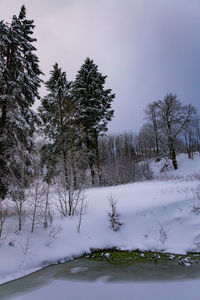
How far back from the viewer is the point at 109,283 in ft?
15.3

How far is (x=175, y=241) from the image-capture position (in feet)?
21.9

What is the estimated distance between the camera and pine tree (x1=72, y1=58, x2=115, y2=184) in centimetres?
1803

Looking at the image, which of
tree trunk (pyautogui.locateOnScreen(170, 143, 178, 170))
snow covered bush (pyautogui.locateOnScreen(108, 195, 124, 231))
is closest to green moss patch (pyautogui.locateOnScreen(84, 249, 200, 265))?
snow covered bush (pyautogui.locateOnScreen(108, 195, 124, 231))

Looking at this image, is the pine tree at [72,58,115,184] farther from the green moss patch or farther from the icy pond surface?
the icy pond surface

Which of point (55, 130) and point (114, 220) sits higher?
point (55, 130)

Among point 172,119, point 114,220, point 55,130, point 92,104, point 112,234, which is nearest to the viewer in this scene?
point 112,234

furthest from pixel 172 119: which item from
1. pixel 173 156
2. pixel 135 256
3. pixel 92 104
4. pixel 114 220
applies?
pixel 135 256

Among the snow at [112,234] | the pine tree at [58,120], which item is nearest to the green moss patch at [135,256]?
the snow at [112,234]

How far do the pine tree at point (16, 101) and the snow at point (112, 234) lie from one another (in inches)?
83.3

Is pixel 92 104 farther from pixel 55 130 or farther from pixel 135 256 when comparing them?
pixel 135 256

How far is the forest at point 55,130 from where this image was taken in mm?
8180

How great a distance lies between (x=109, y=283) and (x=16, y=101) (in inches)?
365

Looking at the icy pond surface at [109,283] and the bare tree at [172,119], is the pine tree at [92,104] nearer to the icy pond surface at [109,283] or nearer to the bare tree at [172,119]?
the bare tree at [172,119]

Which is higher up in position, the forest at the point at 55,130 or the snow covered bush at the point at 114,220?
the forest at the point at 55,130
